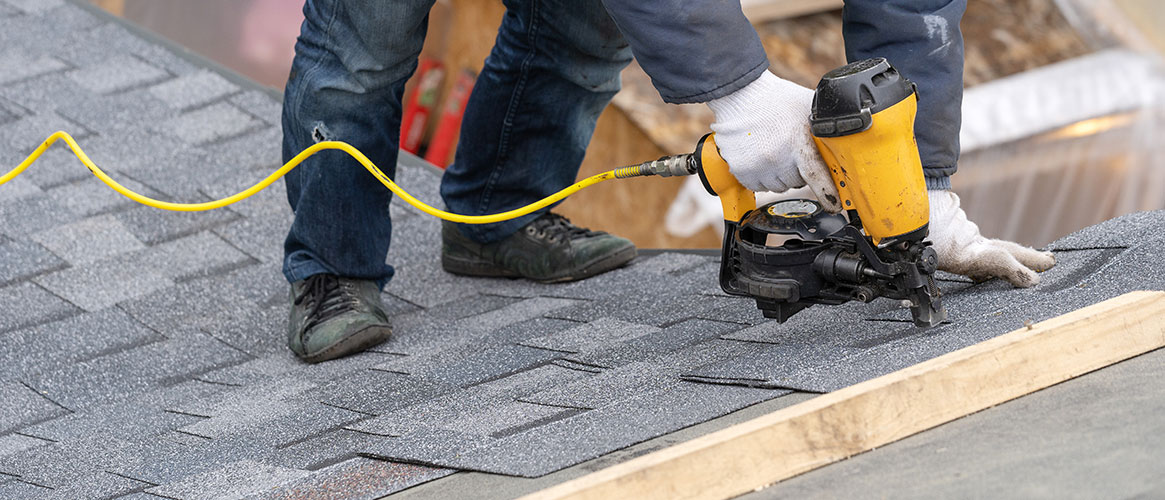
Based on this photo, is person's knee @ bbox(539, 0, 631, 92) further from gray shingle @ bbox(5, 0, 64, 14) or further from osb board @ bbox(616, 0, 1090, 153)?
gray shingle @ bbox(5, 0, 64, 14)

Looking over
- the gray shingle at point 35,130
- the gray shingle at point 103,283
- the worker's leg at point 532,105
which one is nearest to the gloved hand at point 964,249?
the worker's leg at point 532,105

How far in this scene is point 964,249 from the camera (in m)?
1.50

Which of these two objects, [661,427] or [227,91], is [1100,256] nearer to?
[661,427]

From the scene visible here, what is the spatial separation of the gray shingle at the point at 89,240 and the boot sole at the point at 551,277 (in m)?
0.64

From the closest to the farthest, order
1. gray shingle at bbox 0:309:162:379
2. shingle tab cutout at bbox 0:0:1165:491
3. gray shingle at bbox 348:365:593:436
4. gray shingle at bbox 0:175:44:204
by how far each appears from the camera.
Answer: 1. shingle tab cutout at bbox 0:0:1165:491
2. gray shingle at bbox 348:365:593:436
3. gray shingle at bbox 0:309:162:379
4. gray shingle at bbox 0:175:44:204

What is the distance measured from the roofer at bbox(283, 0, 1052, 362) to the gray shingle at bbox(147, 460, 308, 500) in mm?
505

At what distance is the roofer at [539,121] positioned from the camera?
1.36 m

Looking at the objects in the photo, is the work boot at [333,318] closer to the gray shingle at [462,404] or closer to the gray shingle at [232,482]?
the gray shingle at [462,404]

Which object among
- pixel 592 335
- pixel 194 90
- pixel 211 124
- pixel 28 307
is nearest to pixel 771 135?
pixel 592 335

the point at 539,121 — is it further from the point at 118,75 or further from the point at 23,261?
the point at 118,75

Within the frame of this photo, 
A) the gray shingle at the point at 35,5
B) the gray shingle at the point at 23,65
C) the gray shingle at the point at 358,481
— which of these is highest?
the gray shingle at the point at 358,481

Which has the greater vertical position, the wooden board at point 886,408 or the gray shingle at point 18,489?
the wooden board at point 886,408

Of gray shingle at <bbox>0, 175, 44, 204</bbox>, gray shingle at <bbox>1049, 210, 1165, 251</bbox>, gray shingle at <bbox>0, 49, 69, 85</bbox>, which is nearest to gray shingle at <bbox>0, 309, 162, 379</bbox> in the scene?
gray shingle at <bbox>0, 175, 44, 204</bbox>

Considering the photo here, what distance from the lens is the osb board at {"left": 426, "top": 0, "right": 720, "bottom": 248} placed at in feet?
10.7
